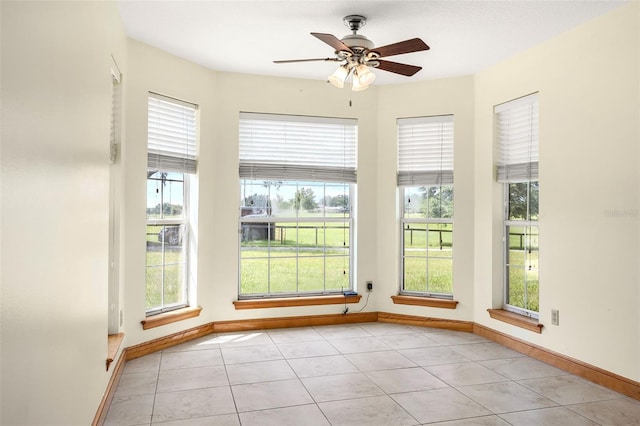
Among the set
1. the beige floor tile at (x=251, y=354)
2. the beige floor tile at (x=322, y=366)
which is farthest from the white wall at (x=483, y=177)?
the beige floor tile at (x=322, y=366)

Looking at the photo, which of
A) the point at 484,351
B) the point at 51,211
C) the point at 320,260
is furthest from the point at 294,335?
the point at 51,211

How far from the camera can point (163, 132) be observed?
441 centimetres

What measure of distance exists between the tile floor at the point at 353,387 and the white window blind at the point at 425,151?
1.81 m

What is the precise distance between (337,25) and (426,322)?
3.35 meters

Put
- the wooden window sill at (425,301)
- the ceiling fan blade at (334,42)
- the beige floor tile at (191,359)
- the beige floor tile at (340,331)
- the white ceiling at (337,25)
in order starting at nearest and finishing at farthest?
the ceiling fan blade at (334,42) < the white ceiling at (337,25) < the beige floor tile at (191,359) < the beige floor tile at (340,331) < the wooden window sill at (425,301)

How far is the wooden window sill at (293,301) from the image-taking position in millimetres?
5066

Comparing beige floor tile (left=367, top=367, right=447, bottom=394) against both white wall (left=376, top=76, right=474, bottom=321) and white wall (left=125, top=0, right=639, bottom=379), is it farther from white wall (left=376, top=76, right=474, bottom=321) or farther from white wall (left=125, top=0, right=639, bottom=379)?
white wall (left=376, top=76, right=474, bottom=321)

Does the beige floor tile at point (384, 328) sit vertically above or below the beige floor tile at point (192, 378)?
above

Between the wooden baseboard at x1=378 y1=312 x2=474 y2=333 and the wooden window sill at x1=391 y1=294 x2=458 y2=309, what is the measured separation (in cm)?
16

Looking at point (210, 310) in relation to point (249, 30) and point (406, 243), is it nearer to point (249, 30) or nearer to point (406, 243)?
point (406, 243)

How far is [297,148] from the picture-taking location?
529cm

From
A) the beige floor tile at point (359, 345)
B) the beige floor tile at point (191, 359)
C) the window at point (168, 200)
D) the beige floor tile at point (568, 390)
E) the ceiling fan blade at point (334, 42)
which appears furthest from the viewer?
the beige floor tile at point (359, 345)

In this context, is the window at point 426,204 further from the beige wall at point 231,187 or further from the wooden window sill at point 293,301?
the wooden window sill at point 293,301

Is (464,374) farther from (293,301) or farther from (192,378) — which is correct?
(192,378)
